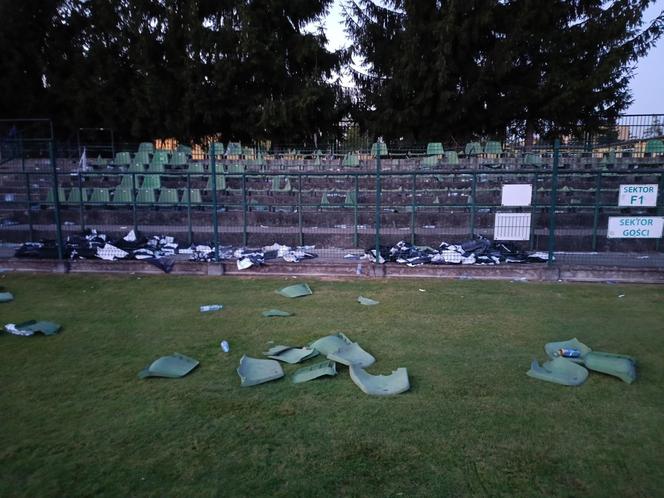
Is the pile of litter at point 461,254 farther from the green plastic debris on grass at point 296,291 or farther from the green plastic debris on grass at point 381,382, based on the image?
the green plastic debris on grass at point 381,382

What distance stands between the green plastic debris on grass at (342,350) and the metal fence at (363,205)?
12.5ft

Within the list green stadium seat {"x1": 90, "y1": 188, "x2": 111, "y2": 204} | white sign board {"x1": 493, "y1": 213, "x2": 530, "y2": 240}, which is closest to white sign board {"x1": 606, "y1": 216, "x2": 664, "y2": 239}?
white sign board {"x1": 493, "y1": 213, "x2": 530, "y2": 240}

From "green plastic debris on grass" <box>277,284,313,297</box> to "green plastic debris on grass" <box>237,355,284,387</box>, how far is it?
8.57 feet

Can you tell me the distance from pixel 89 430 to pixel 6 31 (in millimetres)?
29047

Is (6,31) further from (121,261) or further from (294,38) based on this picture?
(121,261)

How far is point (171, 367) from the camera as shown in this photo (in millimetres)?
4699

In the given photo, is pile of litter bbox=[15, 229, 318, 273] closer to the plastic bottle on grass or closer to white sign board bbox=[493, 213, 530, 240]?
the plastic bottle on grass

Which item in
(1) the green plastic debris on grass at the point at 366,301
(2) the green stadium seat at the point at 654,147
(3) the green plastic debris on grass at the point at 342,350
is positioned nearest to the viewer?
(3) the green plastic debris on grass at the point at 342,350

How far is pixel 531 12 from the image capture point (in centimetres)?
2220

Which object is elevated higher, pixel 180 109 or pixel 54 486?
pixel 180 109

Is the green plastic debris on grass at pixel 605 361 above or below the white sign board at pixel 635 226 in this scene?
below

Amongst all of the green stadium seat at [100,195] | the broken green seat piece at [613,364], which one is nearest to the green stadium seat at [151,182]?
the green stadium seat at [100,195]

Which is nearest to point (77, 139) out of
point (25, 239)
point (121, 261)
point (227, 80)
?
point (227, 80)

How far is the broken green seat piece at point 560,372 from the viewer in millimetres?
4414
